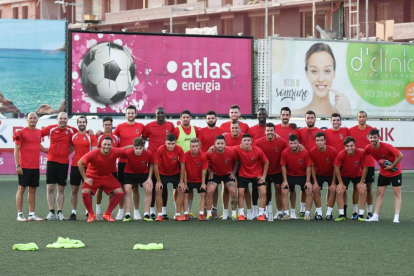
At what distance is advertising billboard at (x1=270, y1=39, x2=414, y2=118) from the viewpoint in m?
26.9

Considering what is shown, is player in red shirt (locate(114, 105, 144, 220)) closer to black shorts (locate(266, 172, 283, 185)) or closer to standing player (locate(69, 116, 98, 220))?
standing player (locate(69, 116, 98, 220))

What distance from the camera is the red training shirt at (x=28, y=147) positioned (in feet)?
47.5

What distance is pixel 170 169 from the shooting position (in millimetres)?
Result: 14656

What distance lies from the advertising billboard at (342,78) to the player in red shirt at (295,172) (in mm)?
11708

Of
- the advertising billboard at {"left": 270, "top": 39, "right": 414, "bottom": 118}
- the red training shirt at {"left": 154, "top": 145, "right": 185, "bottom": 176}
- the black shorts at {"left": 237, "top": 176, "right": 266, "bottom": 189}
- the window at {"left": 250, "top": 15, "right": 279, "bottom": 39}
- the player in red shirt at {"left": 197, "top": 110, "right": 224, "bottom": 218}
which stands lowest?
the black shorts at {"left": 237, "top": 176, "right": 266, "bottom": 189}

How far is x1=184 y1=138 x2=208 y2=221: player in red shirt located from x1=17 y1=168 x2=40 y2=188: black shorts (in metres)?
2.44

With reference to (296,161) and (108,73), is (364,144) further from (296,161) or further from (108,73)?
(108,73)

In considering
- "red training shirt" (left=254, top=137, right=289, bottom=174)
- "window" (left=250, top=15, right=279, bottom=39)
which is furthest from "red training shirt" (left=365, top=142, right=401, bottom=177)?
"window" (left=250, top=15, right=279, bottom=39)

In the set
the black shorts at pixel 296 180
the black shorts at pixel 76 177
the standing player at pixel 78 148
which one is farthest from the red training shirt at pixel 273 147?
the black shorts at pixel 76 177

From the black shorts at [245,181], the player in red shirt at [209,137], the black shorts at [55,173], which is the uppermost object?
the player in red shirt at [209,137]

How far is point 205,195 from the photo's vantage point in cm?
1462

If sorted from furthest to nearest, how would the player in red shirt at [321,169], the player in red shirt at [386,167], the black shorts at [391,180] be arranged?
the player in red shirt at [321,169], the black shorts at [391,180], the player in red shirt at [386,167]

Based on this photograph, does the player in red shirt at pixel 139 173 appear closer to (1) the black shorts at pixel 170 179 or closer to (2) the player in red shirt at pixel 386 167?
(1) the black shorts at pixel 170 179

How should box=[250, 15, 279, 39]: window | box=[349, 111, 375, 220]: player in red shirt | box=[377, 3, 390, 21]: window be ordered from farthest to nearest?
box=[250, 15, 279, 39]: window < box=[377, 3, 390, 21]: window < box=[349, 111, 375, 220]: player in red shirt
